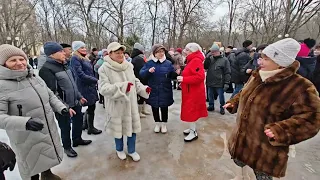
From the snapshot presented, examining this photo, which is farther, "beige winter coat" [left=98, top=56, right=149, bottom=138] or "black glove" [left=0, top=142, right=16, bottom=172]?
"beige winter coat" [left=98, top=56, right=149, bottom=138]

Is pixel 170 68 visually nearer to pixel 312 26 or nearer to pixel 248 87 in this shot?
pixel 248 87

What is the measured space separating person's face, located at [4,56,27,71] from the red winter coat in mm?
2290

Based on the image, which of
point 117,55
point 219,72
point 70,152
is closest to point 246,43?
point 219,72

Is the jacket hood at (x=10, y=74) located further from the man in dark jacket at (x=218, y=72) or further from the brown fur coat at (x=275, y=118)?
the man in dark jacket at (x=218, y=72)

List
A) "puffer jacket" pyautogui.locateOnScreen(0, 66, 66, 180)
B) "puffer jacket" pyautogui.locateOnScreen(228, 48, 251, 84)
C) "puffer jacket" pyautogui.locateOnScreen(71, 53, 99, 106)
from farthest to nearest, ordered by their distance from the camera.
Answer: "puffer jacket" pyautogui.locateOnScreen(228, 48, 251, 84) < "puffer jacket" pyautogui.locateOnScreen(71, 53, 99, 106) < "puffer jacket" pyautogui.locateOnScreen(0, 66, 66, 180)

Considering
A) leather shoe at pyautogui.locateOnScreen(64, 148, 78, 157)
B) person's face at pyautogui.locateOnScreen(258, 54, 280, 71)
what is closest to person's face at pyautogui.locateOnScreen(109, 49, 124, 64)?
leather shoe at pyautogui.locateOnScreen(64, 148, 78, 157)

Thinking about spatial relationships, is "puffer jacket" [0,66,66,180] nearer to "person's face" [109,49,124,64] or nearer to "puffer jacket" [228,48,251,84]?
"person's face" [109,49,124,64]

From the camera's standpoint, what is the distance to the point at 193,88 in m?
3.72

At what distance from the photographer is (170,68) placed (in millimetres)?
3908

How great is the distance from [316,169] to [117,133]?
2.84 metres

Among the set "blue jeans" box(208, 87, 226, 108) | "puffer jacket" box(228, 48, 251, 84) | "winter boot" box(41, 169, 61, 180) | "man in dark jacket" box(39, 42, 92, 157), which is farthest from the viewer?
"puffer jacket" box(228, 48, 251, 84)

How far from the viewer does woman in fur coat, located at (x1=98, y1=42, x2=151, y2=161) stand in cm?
288

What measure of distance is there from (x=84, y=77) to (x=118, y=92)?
3.90 ft

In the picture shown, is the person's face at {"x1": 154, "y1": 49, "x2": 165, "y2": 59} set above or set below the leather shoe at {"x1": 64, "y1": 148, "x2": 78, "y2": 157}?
above
